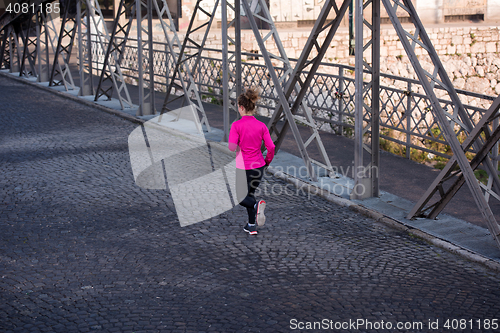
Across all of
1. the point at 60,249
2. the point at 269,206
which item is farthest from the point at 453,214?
the point at 60,249

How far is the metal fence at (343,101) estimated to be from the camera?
1030cm

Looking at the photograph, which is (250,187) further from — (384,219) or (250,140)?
(384,219)

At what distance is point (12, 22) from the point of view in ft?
77.3

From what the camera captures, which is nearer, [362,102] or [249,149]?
[249,149]

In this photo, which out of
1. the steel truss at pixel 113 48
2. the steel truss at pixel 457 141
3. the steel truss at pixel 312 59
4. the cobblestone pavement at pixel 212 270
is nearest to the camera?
the cobblestone pavement at pixel 212 270

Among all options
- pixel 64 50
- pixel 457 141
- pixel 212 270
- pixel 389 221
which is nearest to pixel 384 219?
pixel 389 221

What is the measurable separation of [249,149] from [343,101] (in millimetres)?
6453

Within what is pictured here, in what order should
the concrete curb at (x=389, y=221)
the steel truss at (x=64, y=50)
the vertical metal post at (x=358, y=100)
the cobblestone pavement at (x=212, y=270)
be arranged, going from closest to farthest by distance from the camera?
the cobblestone pavement at (x=212, y=270)
the concrete curb at (x=389, y=221)
the vertical metal post at (x=358, y=100)
the steel truss at (x=64, y=50)

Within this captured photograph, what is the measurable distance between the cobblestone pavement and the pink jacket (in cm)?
84

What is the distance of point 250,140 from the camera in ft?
20.6

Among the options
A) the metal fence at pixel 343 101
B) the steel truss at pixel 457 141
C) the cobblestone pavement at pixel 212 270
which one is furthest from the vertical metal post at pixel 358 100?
the metal fence at pixel 343 101

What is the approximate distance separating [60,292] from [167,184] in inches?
142

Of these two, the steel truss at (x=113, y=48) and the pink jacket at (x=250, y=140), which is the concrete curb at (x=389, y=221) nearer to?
the pink jacket at (x=250, y=140)

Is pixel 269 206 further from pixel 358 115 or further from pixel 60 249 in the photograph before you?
pixel 60 249
